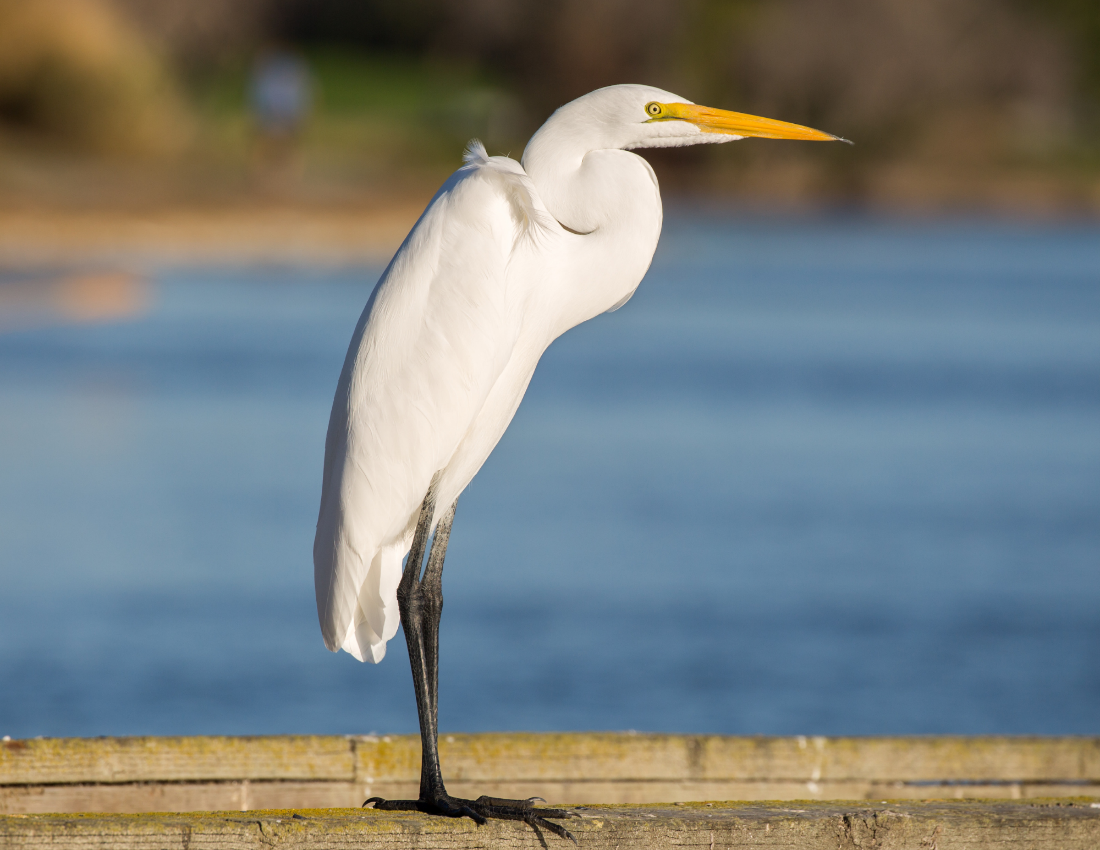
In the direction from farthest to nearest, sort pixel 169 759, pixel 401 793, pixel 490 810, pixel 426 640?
1. pixel 401 793
2. pixel 169 759
3. pixel 426 640
4. pixel 490 810

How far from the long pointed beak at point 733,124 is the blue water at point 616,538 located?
3585 millimetres

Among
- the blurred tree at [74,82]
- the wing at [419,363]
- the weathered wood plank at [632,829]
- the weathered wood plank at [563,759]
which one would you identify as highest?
the blurred tree at [74,82]

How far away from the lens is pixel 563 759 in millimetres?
3426

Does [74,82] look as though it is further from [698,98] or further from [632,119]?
[632,119]

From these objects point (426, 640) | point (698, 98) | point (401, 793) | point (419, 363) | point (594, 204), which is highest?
point (698, 98)

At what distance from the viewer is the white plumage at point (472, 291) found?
2896 millimetres

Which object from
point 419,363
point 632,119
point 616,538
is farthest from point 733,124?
point 616,538

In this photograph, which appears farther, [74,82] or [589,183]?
[74,82]

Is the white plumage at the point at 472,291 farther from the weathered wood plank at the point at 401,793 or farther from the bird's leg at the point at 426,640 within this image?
the weathered wood plank at the point at 401,793

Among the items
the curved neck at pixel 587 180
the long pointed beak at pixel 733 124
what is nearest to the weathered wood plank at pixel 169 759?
the curved neck at pixel 587 180

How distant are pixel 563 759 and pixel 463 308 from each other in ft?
3.62

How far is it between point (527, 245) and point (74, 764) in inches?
56.7

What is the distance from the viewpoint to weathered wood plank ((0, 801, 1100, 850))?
2.47 metres

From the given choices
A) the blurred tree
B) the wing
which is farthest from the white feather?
the blurred tree
